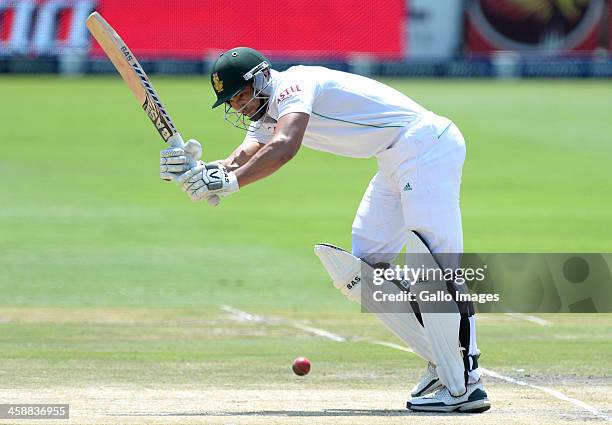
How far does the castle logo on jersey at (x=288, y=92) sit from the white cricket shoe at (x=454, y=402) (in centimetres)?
166

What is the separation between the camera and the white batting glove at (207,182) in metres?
6.21

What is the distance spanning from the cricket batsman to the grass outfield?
31cm

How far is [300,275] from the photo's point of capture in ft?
45.7

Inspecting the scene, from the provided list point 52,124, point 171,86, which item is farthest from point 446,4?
point 52,124

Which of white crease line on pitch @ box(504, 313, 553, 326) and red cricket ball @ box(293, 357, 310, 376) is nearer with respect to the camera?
red cricket ball @ box(293, 357, 310, 376)

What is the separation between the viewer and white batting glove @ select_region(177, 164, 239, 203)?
6.21 m

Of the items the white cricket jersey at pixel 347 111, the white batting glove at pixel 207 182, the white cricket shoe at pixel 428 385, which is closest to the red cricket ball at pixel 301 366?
the white cricket shoe at pixel 428 385

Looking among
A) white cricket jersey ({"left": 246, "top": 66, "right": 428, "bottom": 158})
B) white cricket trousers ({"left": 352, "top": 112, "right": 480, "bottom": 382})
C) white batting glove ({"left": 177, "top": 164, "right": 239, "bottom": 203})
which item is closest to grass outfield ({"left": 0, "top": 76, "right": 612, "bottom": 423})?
white cricket trousers ({"left": 352, "top": 112, "right": 480, "bottom": 382})

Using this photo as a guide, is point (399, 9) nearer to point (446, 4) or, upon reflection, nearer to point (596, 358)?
point (446, 4)

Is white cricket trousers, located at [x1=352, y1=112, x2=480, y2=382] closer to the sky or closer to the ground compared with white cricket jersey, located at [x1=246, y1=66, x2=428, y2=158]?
closer to the ground

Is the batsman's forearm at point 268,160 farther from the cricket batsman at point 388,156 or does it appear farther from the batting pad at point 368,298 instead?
the batting pad at point 368,298

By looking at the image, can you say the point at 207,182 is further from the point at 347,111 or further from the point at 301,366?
the point at 301,366

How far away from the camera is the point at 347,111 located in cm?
656
